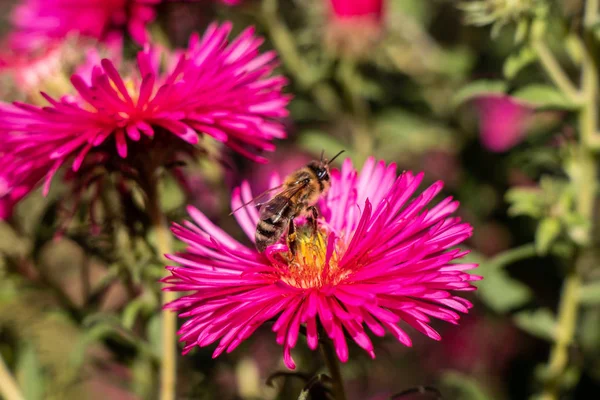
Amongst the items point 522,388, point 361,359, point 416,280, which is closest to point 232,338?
point 416,280

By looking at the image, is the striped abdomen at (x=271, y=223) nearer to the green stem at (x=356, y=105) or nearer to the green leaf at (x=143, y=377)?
the green leaf at (x=143, y=377)

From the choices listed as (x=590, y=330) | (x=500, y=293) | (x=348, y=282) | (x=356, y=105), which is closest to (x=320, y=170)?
(x=348, y=282)

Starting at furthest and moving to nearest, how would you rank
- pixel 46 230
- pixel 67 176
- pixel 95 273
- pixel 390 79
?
pixel 95 273 → pixel 390 79 → pixel 46 230 → pixel 67 176

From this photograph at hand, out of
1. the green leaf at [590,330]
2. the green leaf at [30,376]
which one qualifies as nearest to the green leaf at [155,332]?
the green leaf at [30,376]

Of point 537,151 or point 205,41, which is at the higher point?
point 205,41

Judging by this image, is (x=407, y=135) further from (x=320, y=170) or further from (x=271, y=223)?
(x=271, y=223)

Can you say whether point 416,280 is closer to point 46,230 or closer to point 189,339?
point 189,339

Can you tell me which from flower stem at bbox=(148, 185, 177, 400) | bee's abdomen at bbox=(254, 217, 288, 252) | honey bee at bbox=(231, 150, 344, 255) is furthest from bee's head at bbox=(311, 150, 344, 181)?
flower stem at bbox=(148, 185, 177, 400)

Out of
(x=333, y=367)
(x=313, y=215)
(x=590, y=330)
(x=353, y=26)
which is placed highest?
(x=353, y=26)
